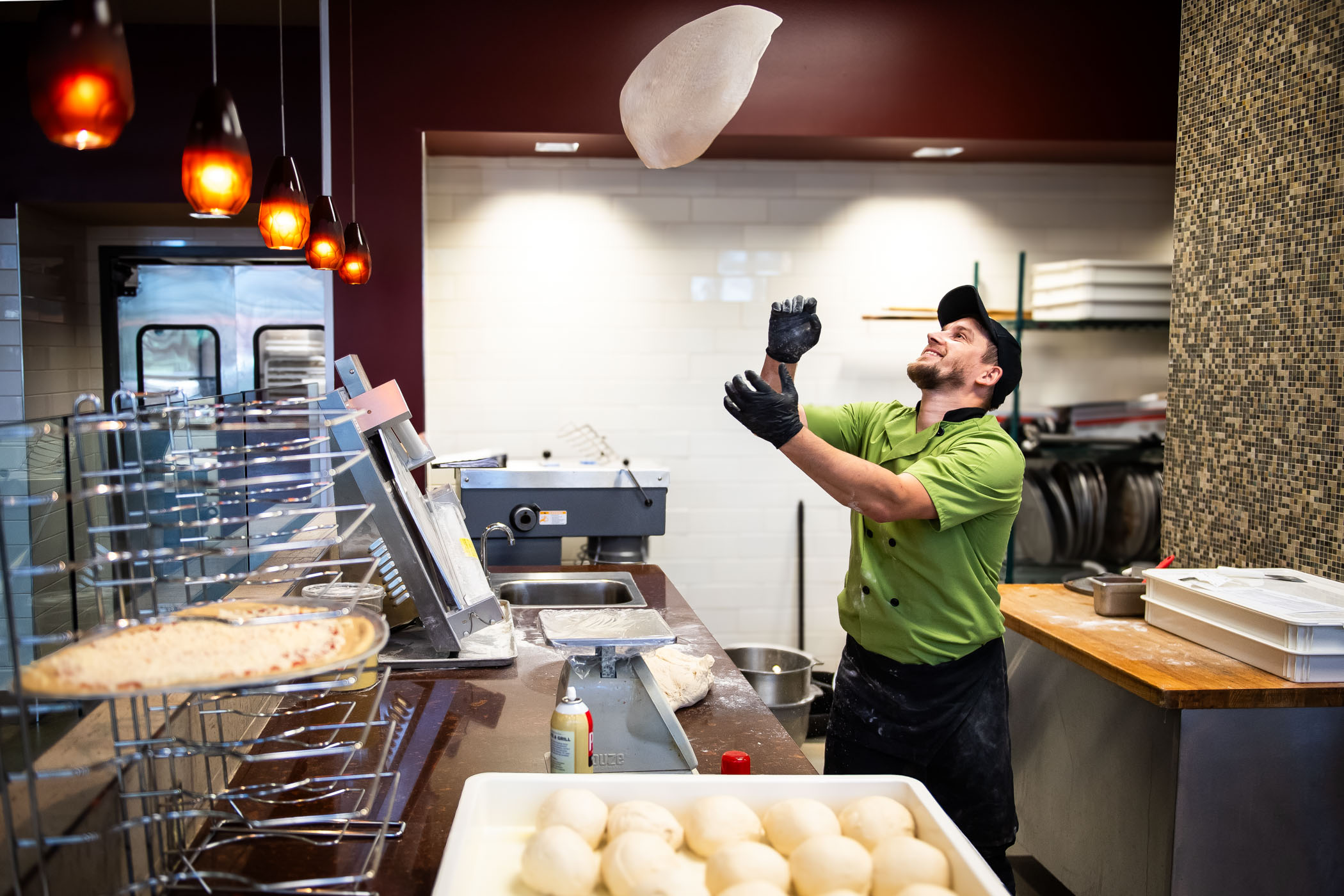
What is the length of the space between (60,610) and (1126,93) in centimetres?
463

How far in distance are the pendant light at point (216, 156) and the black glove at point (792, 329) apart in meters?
1.23

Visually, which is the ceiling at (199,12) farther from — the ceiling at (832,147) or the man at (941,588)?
the man at (941,588)

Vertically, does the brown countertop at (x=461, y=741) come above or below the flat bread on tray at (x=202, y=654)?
below

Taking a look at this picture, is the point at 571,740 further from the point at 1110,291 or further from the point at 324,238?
the point at 1110,291

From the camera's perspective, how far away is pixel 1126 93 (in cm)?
444

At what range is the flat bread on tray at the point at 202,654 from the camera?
0.92 meters

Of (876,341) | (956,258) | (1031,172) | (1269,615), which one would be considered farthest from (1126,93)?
(1269,615)

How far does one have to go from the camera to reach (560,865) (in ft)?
3.71

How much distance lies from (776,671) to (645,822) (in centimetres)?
264

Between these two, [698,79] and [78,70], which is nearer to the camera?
[78,70]

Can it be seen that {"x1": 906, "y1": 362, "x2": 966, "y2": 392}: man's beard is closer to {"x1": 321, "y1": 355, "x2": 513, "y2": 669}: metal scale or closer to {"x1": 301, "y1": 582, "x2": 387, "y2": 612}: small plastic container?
{"x1": 321, "y1": 355, "x2": 513, "y2": 669}: metal scale

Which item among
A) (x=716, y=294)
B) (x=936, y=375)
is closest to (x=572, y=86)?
(x=716, y=294)

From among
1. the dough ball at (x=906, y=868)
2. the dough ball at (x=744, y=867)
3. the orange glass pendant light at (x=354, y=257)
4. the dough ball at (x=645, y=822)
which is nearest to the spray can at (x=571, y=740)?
the dough ball at (x=645, y=822)

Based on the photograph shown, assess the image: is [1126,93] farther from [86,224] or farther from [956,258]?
[86,224]
